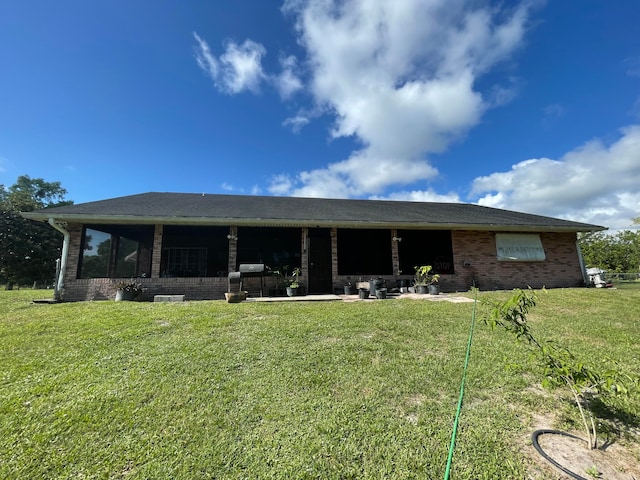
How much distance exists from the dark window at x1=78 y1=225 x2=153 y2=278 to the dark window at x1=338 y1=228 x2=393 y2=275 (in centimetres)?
736

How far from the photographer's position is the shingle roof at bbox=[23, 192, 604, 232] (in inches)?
344

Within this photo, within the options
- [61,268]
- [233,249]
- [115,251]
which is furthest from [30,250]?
[233,249]

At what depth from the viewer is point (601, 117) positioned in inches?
439

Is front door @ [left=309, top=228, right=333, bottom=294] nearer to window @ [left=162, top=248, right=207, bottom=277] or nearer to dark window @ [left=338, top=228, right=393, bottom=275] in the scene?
dark window @ [left=338, top=228, right=393, bottom=275]

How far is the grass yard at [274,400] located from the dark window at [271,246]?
6.06 meters

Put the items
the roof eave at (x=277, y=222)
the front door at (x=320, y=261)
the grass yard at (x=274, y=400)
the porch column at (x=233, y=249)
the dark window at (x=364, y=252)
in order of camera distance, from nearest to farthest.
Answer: the grass yard at (x=274, y=400) → the roof eave at (x=277, y=222) → the porch column at (x=233, y=249) → the front door at (x=320, y=261) → the dark window at (x=364, y=252)

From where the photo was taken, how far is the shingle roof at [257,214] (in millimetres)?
8750

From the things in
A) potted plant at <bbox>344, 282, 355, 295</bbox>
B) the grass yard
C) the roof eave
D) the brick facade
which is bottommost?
the grass yard

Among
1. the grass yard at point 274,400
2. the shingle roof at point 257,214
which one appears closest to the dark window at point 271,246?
the shingle roof at point 257,214

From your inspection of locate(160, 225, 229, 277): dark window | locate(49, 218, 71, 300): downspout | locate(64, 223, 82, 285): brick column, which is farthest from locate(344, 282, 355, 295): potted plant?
locate(49, 218, 71, 300): downspout

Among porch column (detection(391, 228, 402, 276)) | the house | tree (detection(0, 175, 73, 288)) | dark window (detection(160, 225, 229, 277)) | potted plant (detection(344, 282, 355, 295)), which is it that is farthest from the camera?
tree (detection(0, 175, 73, 288))

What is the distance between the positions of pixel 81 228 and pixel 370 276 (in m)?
10.1

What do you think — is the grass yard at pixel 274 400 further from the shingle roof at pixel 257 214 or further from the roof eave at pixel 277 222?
the shingle roof at pixel 257 214

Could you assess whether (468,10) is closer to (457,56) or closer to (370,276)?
(457,56)
